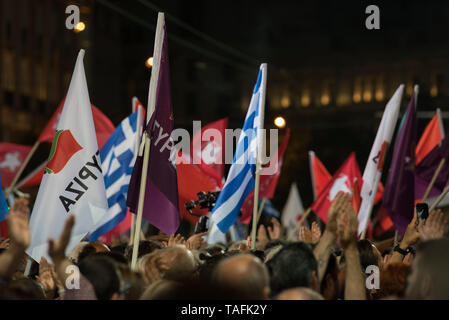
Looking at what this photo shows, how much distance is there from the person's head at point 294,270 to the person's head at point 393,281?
496 millimetres

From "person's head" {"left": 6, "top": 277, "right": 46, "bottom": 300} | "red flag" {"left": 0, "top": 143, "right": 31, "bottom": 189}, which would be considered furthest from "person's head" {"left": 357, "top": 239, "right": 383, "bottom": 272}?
"red flag" {"left": 0, "top": 143, "right": 31, "bottom": 189}

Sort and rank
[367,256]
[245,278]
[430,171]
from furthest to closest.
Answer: [430,171], [367,256], [245,278]

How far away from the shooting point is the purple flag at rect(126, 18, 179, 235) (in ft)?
24.9

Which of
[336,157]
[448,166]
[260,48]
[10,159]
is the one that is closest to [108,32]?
[260,48]

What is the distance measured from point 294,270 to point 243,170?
172 inches

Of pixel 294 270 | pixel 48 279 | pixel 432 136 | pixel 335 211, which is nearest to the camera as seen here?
pixel 294 270

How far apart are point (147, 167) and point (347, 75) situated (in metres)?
72.9

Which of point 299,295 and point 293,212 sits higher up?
point 293,212

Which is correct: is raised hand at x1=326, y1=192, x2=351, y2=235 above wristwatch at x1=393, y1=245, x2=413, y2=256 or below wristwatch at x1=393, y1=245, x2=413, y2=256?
above

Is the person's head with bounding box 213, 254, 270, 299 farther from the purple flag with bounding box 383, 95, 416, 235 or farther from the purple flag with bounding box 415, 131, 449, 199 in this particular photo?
the purple flag with bounding box 415, 131, 449, 199

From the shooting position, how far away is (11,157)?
16297 mm

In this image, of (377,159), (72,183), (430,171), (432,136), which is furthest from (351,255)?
(432,136)

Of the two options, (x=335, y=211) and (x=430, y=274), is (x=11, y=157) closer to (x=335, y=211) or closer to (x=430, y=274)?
(x=335, y=211)

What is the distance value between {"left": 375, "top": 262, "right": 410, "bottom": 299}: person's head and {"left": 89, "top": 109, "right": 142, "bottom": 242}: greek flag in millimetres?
5540
